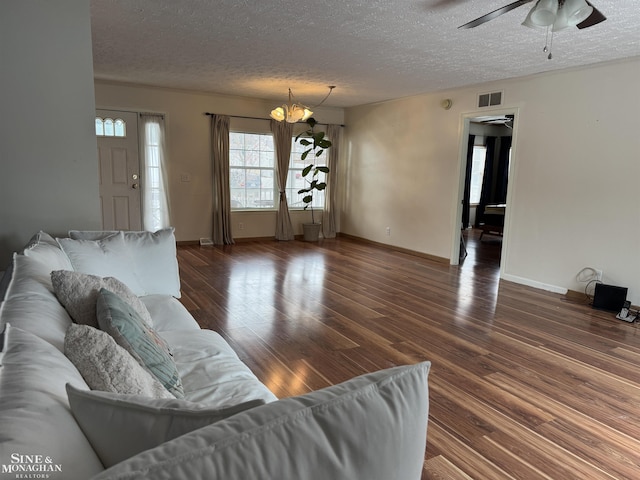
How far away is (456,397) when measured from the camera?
242 cm

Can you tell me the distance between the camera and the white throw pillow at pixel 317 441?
1.94 ft

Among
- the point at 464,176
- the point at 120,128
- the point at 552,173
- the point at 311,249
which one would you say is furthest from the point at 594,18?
the point at 120,128

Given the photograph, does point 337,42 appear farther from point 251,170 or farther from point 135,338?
point 251,170

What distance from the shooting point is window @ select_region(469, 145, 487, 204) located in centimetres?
993

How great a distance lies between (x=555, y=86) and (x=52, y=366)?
17.2ft

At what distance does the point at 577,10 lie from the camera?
2.23 metres

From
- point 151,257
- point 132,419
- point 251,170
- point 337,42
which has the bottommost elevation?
point 151,257

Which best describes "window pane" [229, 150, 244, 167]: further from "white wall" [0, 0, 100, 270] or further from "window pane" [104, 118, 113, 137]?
→ "white wall" [0, 0, 100, 270]

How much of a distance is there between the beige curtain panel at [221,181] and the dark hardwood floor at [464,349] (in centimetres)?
147

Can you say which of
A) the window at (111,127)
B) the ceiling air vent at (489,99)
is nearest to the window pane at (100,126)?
the window at (111,127)

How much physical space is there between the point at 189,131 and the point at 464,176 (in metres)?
4.33

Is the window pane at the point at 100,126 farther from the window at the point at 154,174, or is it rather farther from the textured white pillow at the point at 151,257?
the textured white pillow at the point at 151,257

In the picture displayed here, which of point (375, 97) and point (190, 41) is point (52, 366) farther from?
point (375, 97)

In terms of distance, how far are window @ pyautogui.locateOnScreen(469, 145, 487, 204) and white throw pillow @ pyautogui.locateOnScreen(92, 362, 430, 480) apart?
9939 millimetres
